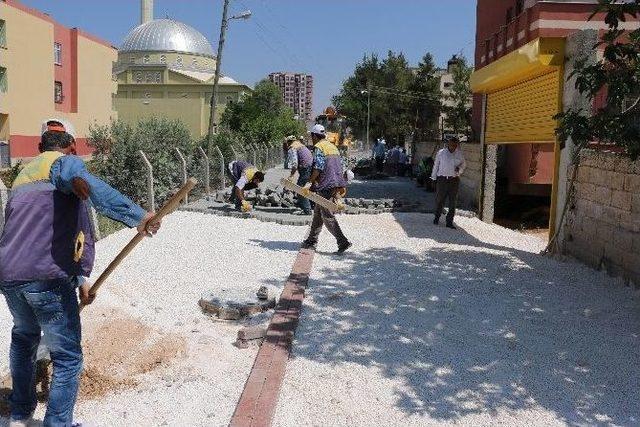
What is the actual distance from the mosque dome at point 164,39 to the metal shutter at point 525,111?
62657mm

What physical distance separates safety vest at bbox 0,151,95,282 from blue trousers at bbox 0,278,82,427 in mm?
74

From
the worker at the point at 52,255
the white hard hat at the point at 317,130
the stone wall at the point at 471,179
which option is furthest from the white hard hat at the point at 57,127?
the stone wall at the point at 471,179

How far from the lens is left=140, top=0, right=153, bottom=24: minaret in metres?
76.5

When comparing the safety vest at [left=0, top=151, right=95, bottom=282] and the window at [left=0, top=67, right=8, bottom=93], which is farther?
the window at [left=0, top=67, right=8, bottom=93]

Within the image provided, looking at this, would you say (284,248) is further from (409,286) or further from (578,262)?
(578,262)

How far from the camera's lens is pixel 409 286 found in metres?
6.59

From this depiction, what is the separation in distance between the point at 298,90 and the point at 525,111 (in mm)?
107601

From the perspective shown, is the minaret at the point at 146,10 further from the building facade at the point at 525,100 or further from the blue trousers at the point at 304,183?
the blue trousers at the point at 304,183

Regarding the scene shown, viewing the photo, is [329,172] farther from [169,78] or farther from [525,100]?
[169,78]

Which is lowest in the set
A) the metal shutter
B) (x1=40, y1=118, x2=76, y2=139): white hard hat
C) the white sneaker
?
the white sneaker

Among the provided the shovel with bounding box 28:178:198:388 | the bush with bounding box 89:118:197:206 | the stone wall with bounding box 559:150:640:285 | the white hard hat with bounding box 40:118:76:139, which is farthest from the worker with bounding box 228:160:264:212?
the white hard hat with bounding box 40:118:76:139

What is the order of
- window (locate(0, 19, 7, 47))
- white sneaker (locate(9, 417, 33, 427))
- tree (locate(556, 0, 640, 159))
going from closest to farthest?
white sneaker (locate(9, 417, 33, 427)) → tree (locate(556, 0, 640, 159)) → window (locate(0, 19, 7, 47))

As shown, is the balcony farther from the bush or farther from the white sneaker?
the white sneaker

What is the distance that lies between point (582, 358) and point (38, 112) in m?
38.0
